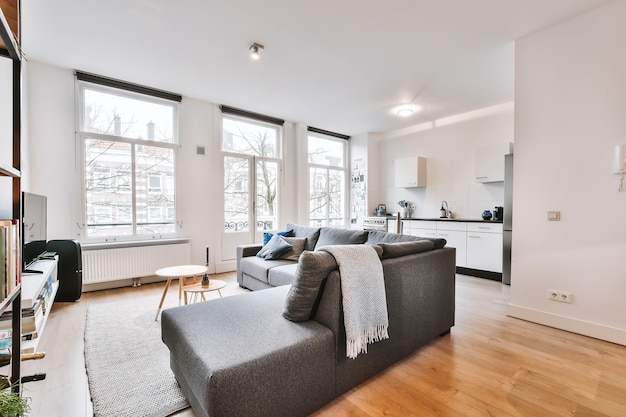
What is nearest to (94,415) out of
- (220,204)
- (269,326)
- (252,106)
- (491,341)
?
(269,326)

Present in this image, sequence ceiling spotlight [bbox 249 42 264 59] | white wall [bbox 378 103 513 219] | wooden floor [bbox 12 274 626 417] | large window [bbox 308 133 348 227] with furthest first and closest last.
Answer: large window [bbox 308 133 348 227] → white wall [bbox 378 103 513 219] → ceiling spotlight [bbox 249 42 264 59] → wooden floor [bbox 12 274 626 417]

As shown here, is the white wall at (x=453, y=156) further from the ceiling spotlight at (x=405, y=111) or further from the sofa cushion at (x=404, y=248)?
the sofa cushion at (x=404, y=248)

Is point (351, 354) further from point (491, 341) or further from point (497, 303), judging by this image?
point (497, 303)

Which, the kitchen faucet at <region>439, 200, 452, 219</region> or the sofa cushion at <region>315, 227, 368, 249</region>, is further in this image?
the kitchen faucet at <region>439, 200, 452, 219</region>

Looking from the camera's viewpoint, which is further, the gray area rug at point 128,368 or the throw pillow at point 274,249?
the throw pillow at point 274,249

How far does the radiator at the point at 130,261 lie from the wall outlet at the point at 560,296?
4.41m

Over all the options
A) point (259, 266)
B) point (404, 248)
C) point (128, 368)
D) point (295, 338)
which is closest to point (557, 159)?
point (404, 248)

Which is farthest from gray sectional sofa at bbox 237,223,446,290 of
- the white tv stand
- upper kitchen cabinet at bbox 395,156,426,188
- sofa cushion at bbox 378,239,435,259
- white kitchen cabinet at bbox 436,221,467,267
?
upper kitchen cabinet at bbox 395,156,426,188

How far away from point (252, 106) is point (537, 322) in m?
4.72

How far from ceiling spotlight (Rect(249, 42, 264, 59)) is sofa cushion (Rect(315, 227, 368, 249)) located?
2180 millimetres

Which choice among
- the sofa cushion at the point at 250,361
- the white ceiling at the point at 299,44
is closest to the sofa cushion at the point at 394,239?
the sofa cushion at the point at 250,361

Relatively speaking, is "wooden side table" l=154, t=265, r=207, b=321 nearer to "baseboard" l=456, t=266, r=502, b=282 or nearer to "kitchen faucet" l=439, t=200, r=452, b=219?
"baseboard" l=456, t=266, r=502, b=282

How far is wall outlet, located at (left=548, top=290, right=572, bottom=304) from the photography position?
2617 millimetres

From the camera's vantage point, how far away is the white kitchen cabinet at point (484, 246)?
4.31 metres
